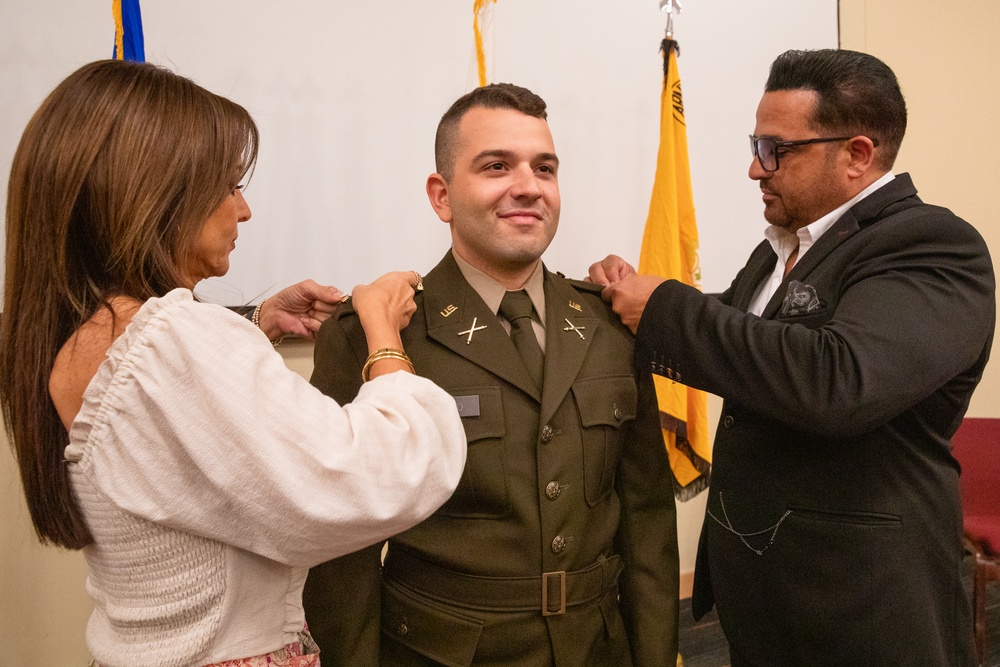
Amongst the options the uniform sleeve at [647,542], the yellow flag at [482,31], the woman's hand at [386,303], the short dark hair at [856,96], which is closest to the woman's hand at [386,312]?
the woman's hand at [386,303]

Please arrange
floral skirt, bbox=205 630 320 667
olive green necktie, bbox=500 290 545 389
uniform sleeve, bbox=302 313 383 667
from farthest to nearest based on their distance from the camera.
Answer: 1. olive green necktie, bbox=500 290 545 389
2. uniform sleeve, bbox=302 313 383 667
3. floral skirt, bbox=205 630 320 667

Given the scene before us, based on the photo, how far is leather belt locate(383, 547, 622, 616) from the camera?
54.0 inches

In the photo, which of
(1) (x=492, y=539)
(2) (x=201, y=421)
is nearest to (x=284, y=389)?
(2) (x=201, y=421)

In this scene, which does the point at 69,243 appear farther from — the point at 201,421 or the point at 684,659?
the point at 684,659

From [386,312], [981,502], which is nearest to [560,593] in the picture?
[386,312]

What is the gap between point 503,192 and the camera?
150 cm

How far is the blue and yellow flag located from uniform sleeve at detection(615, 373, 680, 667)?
173cm

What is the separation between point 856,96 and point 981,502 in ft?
6.74

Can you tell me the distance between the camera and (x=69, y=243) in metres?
0.98

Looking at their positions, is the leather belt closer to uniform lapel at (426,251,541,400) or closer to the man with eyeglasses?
uniform lapel at (426,251,541,400)

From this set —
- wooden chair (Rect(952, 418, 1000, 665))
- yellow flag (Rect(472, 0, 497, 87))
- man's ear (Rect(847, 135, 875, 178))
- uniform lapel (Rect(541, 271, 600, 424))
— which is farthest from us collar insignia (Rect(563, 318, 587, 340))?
wooden chair (Rect(952, 418, 1000, 665))

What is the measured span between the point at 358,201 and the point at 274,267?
1.24 ft

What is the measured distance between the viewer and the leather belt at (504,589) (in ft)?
4.50

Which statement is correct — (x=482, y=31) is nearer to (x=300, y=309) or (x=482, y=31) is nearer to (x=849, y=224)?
(x=300, y=309)
